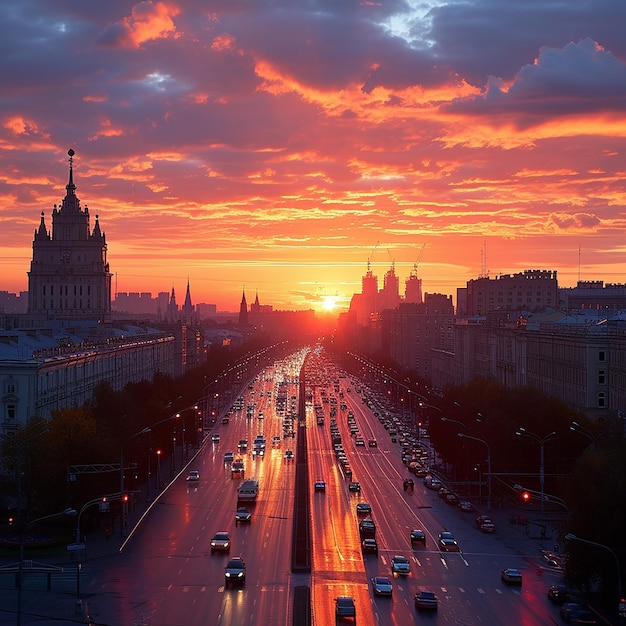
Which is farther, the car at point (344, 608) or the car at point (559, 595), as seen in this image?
the car at point (559, 595)

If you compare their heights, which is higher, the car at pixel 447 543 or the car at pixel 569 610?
the car at pixel 569 610

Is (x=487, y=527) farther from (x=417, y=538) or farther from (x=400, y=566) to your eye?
(x=400, y=566)

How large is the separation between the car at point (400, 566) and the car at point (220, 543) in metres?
9.15

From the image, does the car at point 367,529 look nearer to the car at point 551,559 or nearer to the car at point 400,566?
the car at point 400,566

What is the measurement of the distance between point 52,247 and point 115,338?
52016mm

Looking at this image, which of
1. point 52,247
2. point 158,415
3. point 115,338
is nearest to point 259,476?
point 158,415

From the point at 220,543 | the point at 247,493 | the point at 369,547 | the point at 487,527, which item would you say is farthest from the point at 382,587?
the point at 247,493

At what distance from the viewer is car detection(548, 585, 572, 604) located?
44.3 metres

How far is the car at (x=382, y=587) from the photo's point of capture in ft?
146

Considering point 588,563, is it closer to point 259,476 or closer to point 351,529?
point 351,529

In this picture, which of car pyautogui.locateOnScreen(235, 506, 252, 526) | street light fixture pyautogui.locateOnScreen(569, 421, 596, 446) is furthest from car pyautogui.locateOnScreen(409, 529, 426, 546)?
street light fixture pyautogui.locateOnScreen(569, 421, 596, 446)

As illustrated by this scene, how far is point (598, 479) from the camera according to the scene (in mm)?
47094

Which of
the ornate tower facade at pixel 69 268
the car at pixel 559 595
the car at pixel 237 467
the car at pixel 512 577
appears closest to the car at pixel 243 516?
the car at pixel 512 577

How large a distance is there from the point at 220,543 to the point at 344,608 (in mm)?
15278
